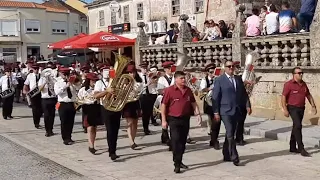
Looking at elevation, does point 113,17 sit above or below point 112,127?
above

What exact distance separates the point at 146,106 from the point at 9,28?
48330 mm

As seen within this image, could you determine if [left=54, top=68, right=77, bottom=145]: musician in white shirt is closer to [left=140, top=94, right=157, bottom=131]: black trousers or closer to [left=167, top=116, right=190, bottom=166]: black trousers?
[left=140, top=94, right=157, bottom=131]: black trousers

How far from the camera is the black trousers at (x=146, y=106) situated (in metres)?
12.8

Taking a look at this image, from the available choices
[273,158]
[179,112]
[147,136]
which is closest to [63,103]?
[147,136]

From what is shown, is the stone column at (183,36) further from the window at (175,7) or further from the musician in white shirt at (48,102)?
the window at (175,7)

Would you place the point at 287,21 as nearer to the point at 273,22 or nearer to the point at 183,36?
the point at 273,22

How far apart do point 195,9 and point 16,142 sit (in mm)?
15724

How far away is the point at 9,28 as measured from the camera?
5731 cm

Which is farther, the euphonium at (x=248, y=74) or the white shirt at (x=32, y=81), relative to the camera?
the white shirt at (x=32, y=81)

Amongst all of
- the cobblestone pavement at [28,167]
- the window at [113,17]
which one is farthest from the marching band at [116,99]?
the window at [113,17]

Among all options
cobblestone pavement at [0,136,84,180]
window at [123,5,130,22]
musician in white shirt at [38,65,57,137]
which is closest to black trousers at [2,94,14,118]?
musician in white shirt at [38,65,57,137]

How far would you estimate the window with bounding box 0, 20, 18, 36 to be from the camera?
57.0 m

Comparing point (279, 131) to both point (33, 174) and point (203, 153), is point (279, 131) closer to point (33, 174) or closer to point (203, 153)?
point (203, 153)

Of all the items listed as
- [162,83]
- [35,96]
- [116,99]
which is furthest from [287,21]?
[35,96]
